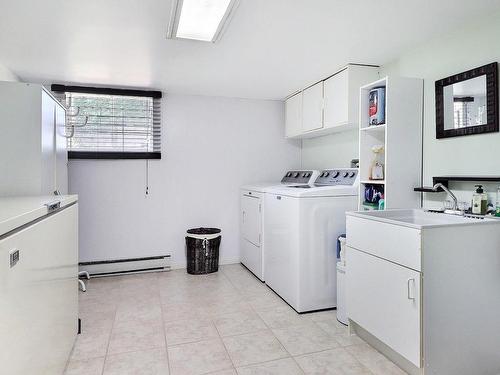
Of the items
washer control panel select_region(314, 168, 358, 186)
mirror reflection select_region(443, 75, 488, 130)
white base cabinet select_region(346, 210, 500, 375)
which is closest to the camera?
white base cabinet select_region(346, 210, 500, 375)

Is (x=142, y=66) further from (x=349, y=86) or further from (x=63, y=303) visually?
(x=63, y=303)

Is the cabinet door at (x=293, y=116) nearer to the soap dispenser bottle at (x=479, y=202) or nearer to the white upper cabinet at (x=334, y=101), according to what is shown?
the white upper cabinet at (x=334, y=101)

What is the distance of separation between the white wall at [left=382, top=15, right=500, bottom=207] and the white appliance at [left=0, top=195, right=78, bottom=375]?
239 centimetres

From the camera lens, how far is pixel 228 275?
380 cm

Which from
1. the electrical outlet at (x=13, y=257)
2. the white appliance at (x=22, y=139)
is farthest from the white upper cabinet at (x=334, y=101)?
the electrical outlet at (x=13, y=257)

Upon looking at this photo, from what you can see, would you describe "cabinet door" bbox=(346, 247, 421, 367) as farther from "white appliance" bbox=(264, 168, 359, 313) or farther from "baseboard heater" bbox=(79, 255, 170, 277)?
"baseboard heater" bbox=(79, 255, 170, 277)

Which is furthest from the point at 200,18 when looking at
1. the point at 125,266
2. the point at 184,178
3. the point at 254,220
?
the point at 125,266

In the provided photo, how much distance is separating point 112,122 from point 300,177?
2.26 meters

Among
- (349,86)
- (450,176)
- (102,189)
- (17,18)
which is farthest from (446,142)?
(102,189)

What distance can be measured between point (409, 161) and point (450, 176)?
320 mm

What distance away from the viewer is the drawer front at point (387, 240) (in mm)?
1755

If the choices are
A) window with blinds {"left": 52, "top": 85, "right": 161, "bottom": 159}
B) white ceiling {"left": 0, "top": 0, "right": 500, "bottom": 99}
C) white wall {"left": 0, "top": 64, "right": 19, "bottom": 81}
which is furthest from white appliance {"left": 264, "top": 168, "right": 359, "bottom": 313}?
white wall {"left": 0, "top": 64, "right": 19, "bottom": 81}

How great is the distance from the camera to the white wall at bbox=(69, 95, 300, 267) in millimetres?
3828

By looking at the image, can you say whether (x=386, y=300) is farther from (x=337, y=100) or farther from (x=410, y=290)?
(x=337, y=100)
